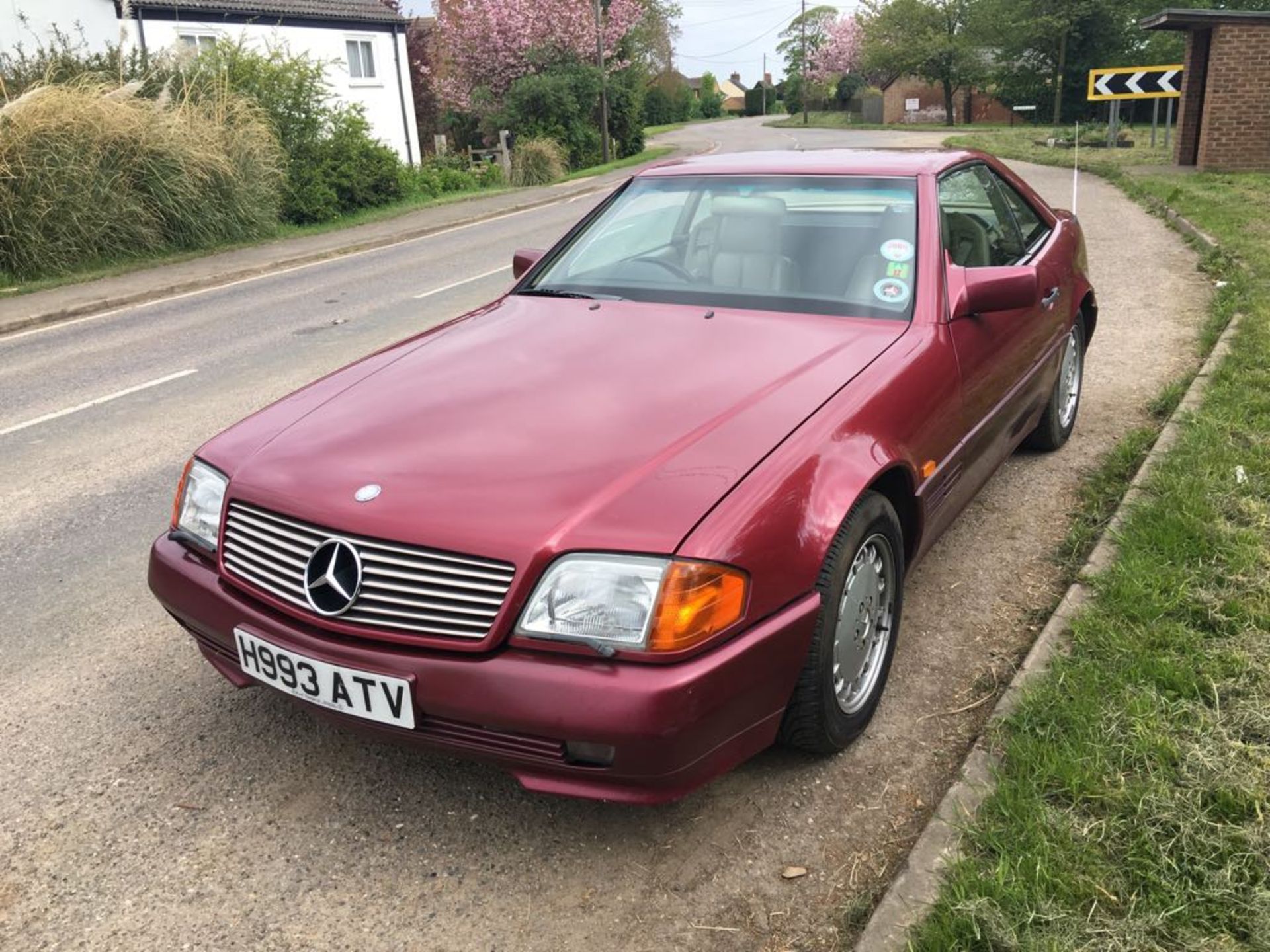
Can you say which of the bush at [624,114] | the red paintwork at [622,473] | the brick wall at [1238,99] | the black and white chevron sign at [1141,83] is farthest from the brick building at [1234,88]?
the bush at [624,114]

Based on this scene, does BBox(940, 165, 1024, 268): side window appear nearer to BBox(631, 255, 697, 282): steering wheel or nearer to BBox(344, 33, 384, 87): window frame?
BBox(631, 255, 697, 282): steering wheel

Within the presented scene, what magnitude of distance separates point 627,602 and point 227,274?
42.0ft

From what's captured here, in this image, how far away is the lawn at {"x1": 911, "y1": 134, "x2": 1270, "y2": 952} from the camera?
2076mm

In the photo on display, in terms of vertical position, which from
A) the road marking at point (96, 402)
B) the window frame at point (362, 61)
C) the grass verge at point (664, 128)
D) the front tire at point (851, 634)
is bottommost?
the road marking at point (96, 402)

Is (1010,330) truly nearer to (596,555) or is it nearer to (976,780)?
(976,780)

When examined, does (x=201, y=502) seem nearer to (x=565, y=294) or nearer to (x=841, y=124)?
(x=565, y=294)

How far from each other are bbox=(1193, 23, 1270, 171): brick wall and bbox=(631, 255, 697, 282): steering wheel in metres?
16.9

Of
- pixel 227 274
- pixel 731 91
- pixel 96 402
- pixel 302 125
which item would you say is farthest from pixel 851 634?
pixel 731 91

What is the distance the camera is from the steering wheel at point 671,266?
365 cm

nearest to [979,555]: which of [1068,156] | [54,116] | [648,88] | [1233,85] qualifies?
[54,116]

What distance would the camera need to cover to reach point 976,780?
2.55 metres

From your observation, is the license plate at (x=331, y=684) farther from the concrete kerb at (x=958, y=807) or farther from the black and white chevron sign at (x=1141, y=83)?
the black and white chevron sign at (x=1141, y=83)

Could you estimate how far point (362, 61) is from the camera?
31.5 m

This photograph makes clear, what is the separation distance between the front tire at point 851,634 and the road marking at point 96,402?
5914mm
